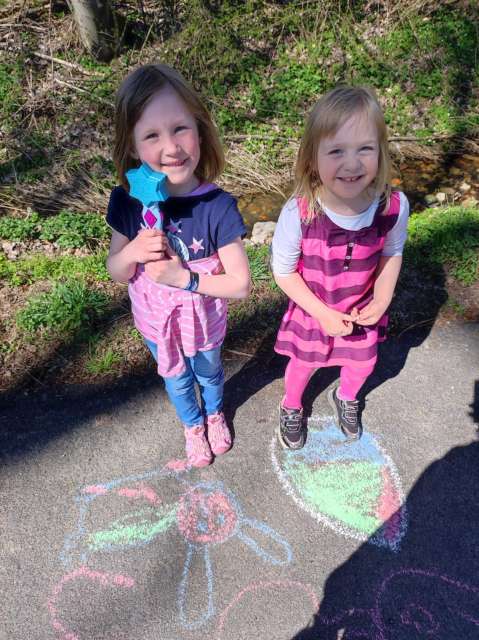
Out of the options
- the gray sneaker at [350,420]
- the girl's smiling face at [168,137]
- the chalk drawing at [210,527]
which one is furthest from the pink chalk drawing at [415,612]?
the girl's smiling face at [168,137]

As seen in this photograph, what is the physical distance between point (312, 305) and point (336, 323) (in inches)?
4.7

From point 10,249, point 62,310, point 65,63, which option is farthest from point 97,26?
point 62,310

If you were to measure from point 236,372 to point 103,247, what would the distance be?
158 cm

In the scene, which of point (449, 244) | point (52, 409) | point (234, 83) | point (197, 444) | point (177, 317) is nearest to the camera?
point (177, 317)

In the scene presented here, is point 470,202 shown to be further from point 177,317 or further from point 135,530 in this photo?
point 135,530

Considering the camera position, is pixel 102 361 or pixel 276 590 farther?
pixel 102 361

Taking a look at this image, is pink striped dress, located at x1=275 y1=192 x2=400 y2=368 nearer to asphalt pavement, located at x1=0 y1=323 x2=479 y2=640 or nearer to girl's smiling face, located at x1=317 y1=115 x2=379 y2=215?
girl's smiling face, located at x1=317 y1=115 x2=379 y2=215

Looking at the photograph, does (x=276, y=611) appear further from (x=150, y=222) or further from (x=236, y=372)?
(x=150, y=222)

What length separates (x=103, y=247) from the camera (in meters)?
3.64

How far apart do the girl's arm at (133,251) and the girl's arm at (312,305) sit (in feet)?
1.86

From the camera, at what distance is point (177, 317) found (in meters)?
1.86

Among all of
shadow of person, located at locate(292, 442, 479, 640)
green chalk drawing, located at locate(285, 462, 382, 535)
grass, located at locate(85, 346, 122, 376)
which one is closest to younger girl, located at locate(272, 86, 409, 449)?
green chalk drawing, located at locate(285, 462, 382, 535)

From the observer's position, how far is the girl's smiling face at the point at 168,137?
1.44m

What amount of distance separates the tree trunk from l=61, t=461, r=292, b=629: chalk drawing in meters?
4.89
